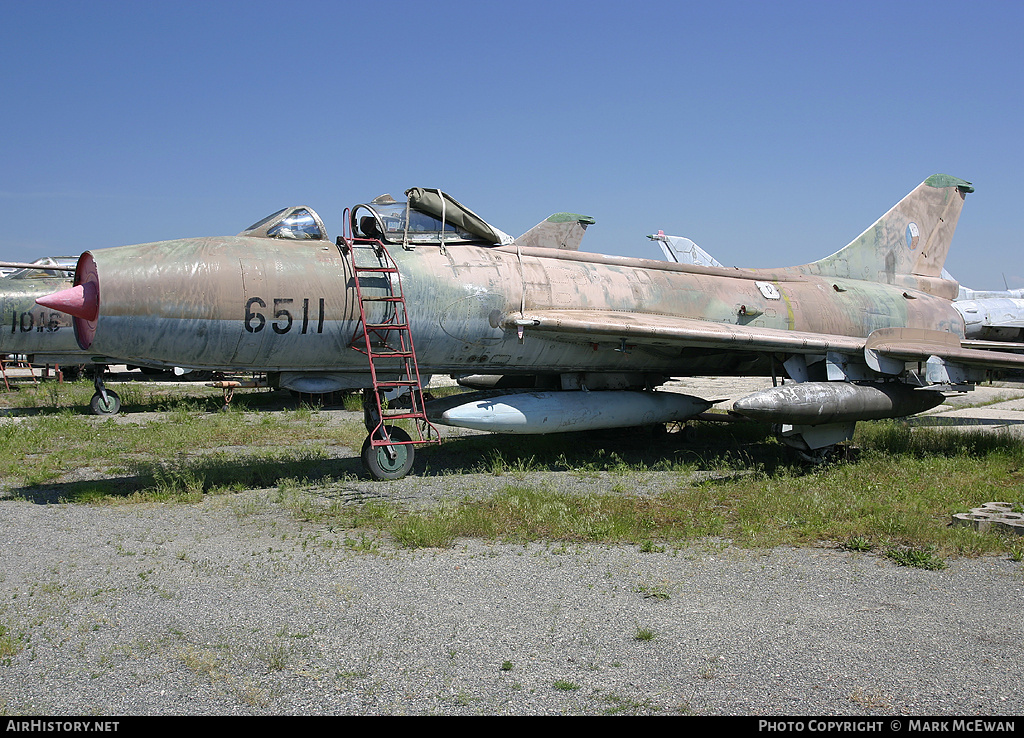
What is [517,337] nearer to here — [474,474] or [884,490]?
[474,474]

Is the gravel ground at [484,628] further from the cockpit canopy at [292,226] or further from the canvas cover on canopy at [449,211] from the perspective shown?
the canvas cover on canopy at [449,211]

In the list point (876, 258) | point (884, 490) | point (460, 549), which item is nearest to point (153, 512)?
point (460, 549)

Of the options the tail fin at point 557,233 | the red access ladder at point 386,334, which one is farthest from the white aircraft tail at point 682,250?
the red access ladder at point 386,334

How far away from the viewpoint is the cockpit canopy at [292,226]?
945 centimetres

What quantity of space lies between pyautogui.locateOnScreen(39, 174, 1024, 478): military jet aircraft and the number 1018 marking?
16mm

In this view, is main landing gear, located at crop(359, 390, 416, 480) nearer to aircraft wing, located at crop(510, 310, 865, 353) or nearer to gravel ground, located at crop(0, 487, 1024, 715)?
aircraft wing, located at crop(510, 310, 865, 353)

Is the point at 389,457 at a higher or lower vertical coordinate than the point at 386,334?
lower

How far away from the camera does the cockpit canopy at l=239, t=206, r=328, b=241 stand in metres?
9.45

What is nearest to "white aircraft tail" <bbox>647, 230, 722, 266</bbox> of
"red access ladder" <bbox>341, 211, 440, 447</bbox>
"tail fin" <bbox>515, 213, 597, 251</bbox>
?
"tail fin" <bbox>515, 213, 597, 251</bbox>

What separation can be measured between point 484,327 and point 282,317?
2.48 meters

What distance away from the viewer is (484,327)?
9992mm

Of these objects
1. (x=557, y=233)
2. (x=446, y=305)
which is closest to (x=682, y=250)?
(x=557, y=233)

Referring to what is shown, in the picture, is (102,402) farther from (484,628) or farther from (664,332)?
(484,628)

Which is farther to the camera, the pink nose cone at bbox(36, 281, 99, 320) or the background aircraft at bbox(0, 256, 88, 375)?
the background aircraft at bbox(0, 256, 88, 375)
